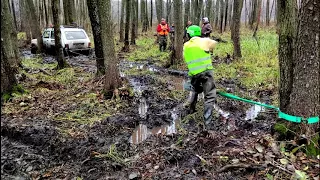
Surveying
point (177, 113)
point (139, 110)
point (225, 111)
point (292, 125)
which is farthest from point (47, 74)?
point (292, 125)

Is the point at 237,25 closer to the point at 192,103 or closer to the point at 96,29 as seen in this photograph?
the point at 96,29

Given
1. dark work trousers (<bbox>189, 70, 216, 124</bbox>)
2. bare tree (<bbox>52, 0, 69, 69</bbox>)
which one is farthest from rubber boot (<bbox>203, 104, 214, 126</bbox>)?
bare tree (<bbox>52, 0, 69, 69</bbox>)

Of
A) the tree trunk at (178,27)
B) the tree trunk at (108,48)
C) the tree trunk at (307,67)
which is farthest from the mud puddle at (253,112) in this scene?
the tree trunk at (178,27)

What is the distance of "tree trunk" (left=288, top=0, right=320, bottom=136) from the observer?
3.54 m

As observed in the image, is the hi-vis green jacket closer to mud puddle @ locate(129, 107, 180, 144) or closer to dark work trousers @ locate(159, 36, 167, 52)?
mud puddle @ locate(129, 107, 180, 144)

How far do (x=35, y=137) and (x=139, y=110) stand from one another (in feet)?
7.71

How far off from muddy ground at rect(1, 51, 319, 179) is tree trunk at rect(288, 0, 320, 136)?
57 cm

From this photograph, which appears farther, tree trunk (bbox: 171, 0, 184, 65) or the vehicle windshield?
the vehicle windshield

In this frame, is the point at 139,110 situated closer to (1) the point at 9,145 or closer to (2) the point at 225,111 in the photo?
(2) the point at 225,111

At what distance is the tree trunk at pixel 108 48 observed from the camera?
6.72 m

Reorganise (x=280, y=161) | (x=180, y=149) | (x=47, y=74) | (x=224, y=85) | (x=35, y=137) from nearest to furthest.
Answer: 1. (x=280, y=161)
2. (x=180, y=149)
3. (x=35, y=137)
4. (x=224, y=85)
5. (x=47, y=74)

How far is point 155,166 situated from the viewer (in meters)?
3.99

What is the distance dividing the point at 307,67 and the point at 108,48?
446 centimetres

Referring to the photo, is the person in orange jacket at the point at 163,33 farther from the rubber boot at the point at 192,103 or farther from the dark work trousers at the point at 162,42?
the rubber boot at the point at 192,103
